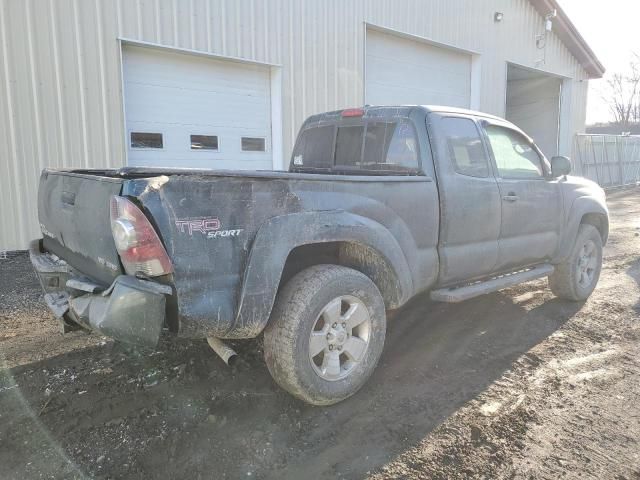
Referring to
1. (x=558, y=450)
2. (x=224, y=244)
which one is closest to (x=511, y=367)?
(x=558, y=450)

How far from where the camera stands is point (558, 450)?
8.97ft

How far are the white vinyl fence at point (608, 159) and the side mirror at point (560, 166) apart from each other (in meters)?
14.9

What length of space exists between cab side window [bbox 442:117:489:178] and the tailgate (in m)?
2.60

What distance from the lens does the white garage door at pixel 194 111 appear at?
24.7 ft

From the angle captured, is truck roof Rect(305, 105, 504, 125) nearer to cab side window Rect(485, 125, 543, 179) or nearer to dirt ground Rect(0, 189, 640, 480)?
cab side window Rect(485, 125, 543, 179)

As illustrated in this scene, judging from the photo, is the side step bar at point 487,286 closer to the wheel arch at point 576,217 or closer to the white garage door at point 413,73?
the wheel arch at point 576,217

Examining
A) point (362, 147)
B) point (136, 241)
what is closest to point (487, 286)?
point (362, 147)

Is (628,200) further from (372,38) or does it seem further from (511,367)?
(511,367)

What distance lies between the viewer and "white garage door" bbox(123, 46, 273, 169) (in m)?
7.53

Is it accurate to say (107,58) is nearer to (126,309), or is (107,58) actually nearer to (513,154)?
(513,154)

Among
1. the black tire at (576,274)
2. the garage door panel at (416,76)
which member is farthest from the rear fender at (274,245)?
the garage door panel at (416,76)

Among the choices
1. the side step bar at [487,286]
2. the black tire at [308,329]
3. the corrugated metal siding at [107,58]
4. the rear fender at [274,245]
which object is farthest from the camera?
the corrugated metal siding at [107,58]

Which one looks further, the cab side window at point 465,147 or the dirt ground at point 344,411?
the cab side window at point 465,147

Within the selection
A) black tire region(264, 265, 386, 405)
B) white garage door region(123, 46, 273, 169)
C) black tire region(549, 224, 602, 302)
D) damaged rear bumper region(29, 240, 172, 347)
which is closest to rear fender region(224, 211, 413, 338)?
black tire region(264, 265, 386, 405)
